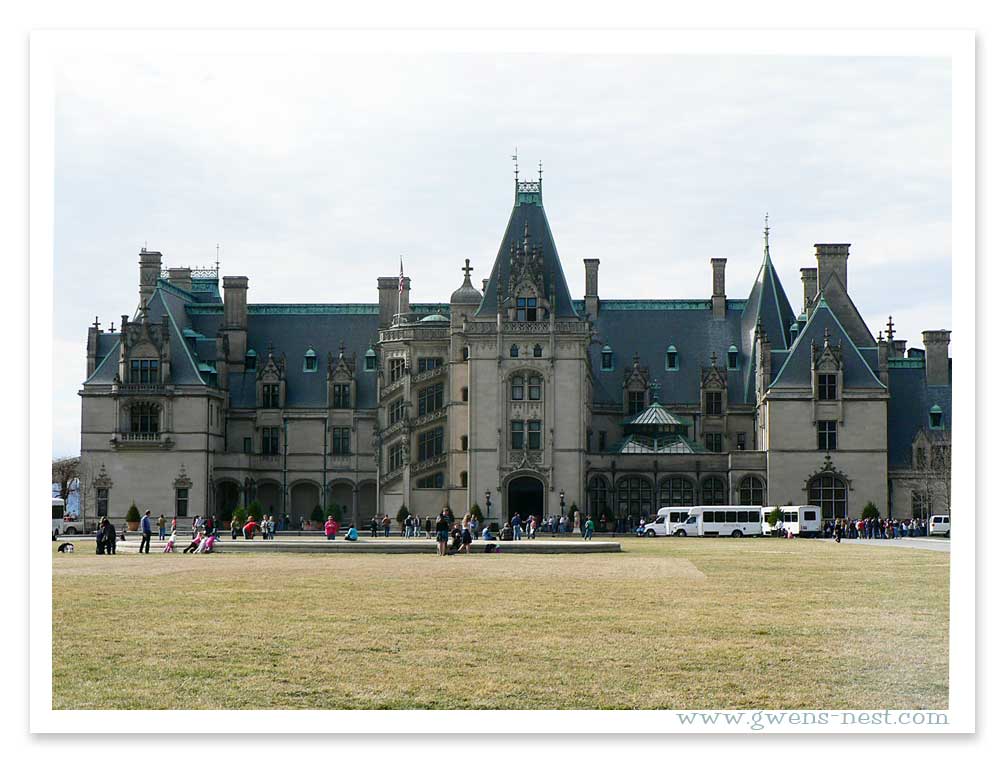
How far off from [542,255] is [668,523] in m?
16.4

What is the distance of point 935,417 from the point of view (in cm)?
9238

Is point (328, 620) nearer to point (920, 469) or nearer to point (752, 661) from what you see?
point (752, 661)

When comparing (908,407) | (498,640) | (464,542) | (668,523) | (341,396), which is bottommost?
(668,523)

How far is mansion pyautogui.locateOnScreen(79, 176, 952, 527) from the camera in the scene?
88.8m

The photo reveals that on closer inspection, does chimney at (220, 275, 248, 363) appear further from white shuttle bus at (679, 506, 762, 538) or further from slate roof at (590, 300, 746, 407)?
white shuttle bus at (679, 506, 762, 538)

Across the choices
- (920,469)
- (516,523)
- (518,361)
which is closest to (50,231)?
(516,523)

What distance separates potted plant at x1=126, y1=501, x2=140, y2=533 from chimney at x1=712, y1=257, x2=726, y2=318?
3659 centimetres

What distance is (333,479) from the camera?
9856 centimetres

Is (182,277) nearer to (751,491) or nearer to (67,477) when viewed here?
(67,477)

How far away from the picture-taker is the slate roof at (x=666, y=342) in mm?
98688

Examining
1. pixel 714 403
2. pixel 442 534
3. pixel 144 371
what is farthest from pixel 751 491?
pixel 442 534

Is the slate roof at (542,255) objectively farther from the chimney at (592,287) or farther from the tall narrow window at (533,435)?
the chimney at (592,287)

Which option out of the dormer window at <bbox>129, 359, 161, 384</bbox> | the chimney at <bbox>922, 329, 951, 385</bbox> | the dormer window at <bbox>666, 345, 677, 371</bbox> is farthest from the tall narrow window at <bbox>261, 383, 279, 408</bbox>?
the chimney at <bbox>922, 329, 951, 385</bbox>
